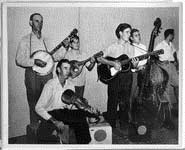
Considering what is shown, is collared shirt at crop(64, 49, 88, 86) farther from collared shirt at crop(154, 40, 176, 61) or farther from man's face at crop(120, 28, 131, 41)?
collared shirt at crop(154, 40, 176, 61)

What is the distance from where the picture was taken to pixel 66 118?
1.28 meters

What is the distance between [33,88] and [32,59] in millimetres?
109

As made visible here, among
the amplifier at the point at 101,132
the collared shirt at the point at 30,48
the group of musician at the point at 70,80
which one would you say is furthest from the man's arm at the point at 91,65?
the amplifier at the point at 101,132

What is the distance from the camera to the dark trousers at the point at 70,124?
4.20ft

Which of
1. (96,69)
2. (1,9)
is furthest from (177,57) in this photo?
(1,9)

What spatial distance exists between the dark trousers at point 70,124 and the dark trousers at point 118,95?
0.09 meters

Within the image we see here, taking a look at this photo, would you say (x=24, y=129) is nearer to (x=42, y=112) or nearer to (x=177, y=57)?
(x=42, y=112)

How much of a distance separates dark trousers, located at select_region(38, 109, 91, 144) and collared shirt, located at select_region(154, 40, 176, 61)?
0.36m

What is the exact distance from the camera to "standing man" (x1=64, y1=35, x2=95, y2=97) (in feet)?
4.20

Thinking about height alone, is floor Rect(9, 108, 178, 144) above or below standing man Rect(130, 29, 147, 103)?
below

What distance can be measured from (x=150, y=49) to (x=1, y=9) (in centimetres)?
58

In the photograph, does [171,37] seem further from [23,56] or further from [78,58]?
[23,56]

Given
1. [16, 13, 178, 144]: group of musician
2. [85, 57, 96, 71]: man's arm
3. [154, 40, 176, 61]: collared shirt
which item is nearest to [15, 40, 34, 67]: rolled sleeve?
[16, 13, 178, 144]: group of musician

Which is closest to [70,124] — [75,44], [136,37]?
[75,44]
